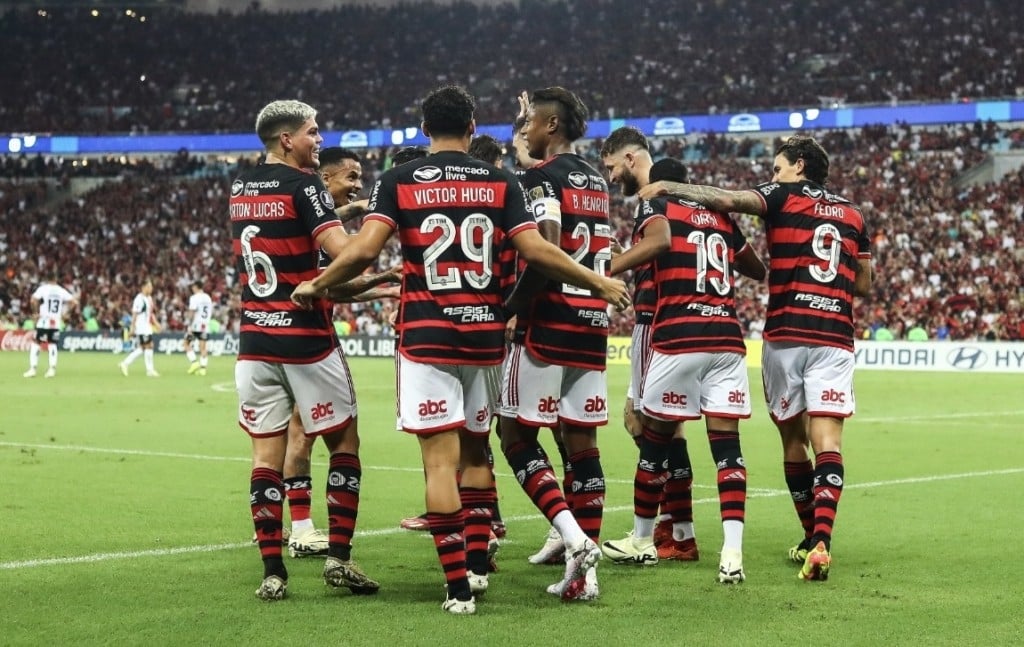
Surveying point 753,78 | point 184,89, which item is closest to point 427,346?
point 753,78

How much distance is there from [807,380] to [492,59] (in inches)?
2390

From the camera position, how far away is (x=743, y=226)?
43844 mm

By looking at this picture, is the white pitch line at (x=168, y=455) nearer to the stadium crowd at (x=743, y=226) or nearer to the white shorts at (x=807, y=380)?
the white shorts at (x=807, y=380)

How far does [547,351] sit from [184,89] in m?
67.5

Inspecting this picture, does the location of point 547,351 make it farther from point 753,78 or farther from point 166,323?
point 753,78

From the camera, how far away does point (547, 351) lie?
7.10 metres

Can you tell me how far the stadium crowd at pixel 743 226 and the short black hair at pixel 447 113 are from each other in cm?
3102

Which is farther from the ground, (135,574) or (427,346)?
(427,346)

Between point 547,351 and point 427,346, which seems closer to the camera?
point 427,346

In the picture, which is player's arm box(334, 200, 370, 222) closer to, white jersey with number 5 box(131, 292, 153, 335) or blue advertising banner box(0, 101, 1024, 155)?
white jersey with number 5 box(131, 292, 153, 335)

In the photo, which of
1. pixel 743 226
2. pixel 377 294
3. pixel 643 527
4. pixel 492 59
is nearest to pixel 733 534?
pixel 643 527

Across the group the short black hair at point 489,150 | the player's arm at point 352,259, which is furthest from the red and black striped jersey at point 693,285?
the player's arm at point 352,259

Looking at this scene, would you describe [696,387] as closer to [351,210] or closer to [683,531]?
[683,531]

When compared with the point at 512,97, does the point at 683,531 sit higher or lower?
lower
